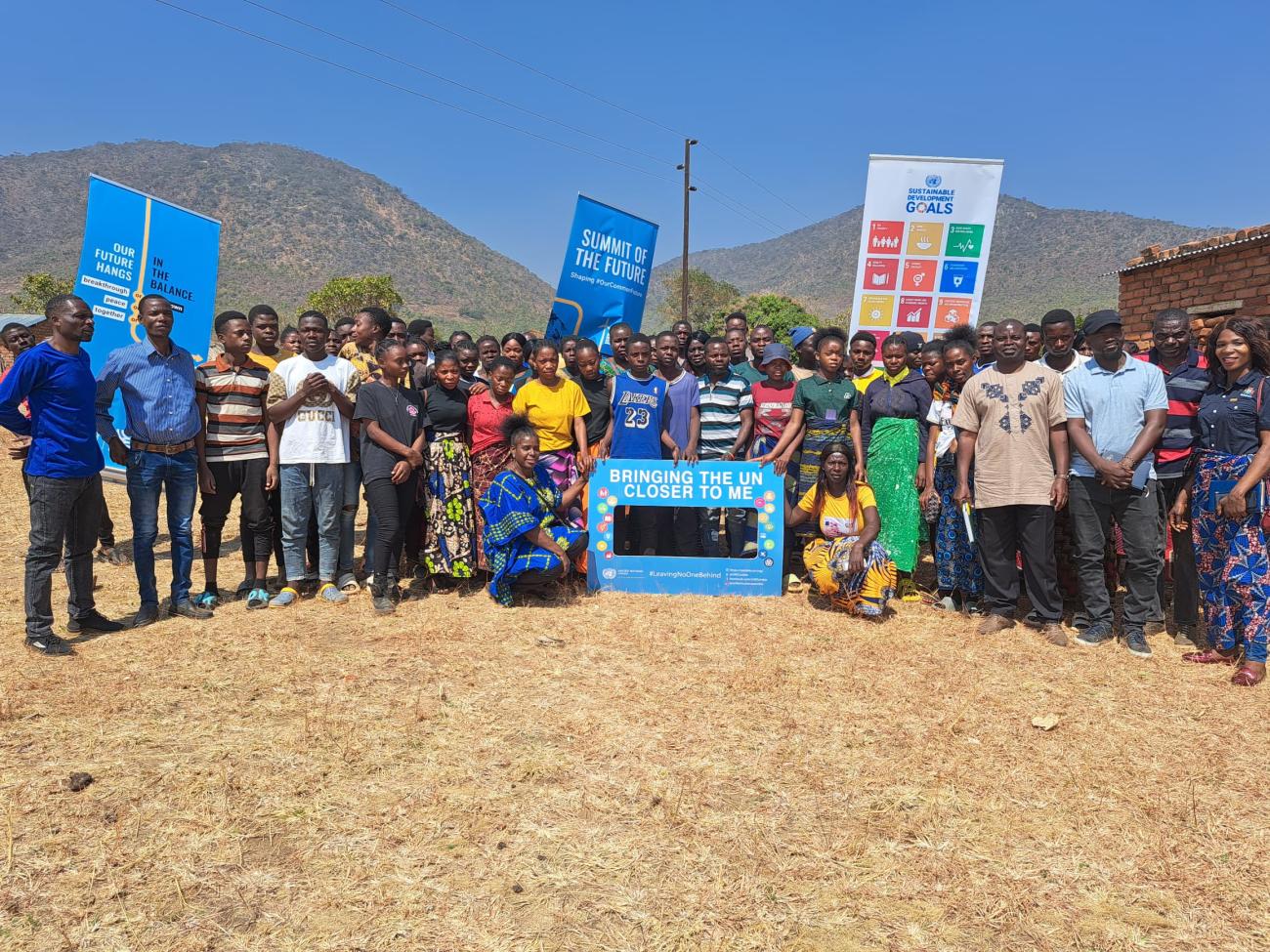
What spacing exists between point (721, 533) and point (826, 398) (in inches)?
67.8

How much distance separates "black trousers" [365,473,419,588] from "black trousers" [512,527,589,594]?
0.89m

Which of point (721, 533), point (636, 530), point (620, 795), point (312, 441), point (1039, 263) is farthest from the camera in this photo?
point (1039, 263)

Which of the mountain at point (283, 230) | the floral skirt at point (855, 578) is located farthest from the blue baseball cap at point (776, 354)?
the mountain at point (283, 230)

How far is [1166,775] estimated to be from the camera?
10.7ft

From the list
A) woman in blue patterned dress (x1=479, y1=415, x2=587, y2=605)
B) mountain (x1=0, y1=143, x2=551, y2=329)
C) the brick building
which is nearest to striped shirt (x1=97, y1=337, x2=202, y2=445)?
woman in blue patterned dress (x1=479, y1=415, x2=587, y2=605)

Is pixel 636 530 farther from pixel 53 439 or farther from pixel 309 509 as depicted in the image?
pixel 53 439

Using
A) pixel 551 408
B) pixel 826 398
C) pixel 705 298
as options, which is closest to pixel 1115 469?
pixel 826 398

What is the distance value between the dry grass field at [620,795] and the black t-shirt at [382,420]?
1160 mm

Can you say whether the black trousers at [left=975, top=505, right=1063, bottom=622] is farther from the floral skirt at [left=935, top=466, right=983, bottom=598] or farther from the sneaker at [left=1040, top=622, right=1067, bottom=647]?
the floral skirt at [left=935, top=466, right=983, bottom=598]

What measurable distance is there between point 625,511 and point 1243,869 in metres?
4.51

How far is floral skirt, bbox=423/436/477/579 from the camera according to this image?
562 centimetres

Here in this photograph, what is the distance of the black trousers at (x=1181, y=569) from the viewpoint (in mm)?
4941

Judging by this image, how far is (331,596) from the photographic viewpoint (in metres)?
5.48

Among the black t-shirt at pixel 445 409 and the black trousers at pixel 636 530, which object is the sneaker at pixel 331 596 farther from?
the black trousers at pixel 636 530
